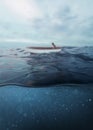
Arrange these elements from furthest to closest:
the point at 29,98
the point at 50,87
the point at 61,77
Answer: the point at 29,98, the point at 50,87, the point at 61,77

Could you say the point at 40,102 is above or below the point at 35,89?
below

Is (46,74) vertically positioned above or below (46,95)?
above

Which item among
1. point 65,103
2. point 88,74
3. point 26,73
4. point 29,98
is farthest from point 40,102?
point 88,74

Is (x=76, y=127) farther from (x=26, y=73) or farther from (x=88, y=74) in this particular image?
(x=26, y=73)

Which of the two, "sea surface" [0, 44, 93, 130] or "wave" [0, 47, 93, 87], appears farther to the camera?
"sea surface" [0, 44, 93, 130]

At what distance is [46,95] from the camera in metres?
9.72

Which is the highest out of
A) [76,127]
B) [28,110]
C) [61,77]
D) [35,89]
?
[61,77]

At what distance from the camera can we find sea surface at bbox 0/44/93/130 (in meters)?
8.50

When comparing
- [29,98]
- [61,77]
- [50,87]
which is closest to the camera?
[61,77]

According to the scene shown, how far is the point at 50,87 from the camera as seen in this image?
8.99 metres

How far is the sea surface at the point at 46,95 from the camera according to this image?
8500 millimetres

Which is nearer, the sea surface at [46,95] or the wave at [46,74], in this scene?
the wave at [46,74]

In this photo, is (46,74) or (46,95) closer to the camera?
(46,74)

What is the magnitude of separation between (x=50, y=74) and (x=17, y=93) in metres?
2.10
